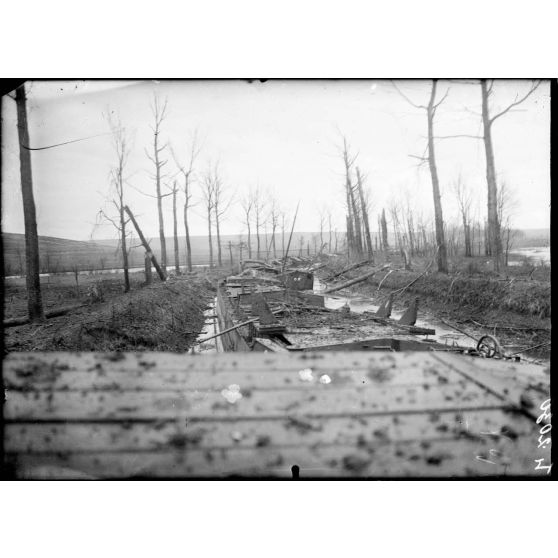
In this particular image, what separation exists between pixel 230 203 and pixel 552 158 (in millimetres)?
3342

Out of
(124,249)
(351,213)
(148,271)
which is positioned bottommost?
(148,271)

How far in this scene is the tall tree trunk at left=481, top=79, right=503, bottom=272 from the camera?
9.69 ft

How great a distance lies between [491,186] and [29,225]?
469 centimetres

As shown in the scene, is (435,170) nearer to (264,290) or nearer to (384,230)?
(384,230)

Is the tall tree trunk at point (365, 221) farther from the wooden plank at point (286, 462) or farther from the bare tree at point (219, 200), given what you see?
the wooden plank at point (286, 462)

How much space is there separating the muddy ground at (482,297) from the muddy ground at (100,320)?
2315 mm

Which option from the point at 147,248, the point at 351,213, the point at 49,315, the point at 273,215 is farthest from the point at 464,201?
the point at 49,315

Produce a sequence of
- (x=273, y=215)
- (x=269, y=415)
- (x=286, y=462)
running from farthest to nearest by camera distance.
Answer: (x=273, y=215), (x=269, y=415), (x=286, y=462)

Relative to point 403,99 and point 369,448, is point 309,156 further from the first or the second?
point 369,448

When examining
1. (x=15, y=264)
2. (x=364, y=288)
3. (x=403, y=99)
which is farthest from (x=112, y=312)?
(x=403, y=99)

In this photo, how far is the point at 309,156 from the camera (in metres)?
3.31

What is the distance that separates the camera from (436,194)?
347cm

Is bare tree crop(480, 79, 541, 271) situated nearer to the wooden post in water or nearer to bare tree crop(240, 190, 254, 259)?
bare tree crop(240, 190, 254, 259)

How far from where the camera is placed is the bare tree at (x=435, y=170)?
9.73 ft
